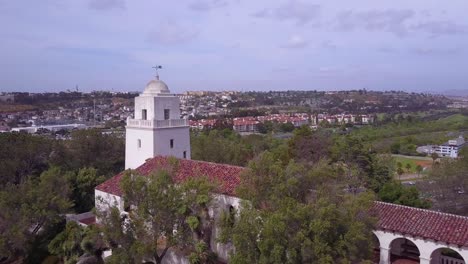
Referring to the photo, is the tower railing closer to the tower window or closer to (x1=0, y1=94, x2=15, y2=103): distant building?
the tower window

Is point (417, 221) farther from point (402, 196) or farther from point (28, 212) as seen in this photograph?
point (28, 212)

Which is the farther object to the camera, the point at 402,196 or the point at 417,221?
the point at 402,196

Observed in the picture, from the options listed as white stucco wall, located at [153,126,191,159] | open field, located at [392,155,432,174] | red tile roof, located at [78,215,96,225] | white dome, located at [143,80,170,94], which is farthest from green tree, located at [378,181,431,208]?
open field, located at [392,155,432,174]

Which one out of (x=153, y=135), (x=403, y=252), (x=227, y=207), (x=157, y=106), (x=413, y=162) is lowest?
(x=413, y=162)

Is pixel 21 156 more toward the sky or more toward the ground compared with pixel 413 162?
more toward the sky

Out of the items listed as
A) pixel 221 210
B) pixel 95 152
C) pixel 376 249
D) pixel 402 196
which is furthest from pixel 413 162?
pixel 221 210

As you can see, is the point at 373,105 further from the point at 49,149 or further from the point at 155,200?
the point at 155,200
